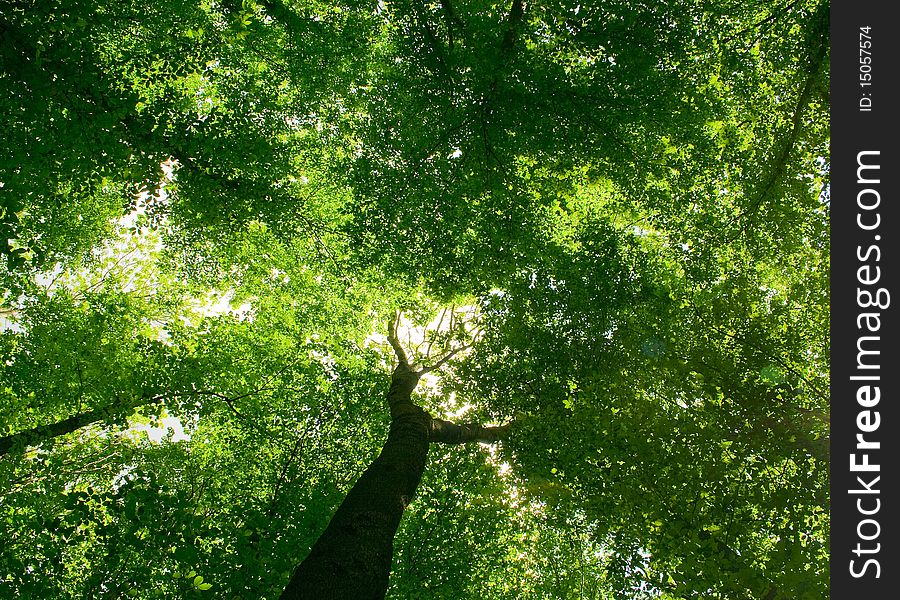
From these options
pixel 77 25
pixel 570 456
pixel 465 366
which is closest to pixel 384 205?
pixel 465 366

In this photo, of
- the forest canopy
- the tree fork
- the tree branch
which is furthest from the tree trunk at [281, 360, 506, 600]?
the forest canopy

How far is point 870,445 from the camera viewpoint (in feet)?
15.9

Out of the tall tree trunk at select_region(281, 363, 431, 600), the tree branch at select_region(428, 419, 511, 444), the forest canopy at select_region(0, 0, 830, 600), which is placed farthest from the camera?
the tree branch at select_region(428, 419, 511, 444)

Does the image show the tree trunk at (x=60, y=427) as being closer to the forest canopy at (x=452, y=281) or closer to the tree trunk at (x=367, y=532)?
the forest canopy at (x=452, y=281)

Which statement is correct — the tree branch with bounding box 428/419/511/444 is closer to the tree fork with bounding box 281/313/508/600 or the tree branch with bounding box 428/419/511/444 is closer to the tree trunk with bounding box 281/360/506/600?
the tree fork with bounding box 281/313/508/600

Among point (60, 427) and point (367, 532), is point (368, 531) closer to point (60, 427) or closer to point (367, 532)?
point (367, 532)

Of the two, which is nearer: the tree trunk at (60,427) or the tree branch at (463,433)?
the tree trunk at (60,427)

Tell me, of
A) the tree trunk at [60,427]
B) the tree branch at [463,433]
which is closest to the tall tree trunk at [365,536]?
the tree branch at [463,433]

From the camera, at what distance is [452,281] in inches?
381

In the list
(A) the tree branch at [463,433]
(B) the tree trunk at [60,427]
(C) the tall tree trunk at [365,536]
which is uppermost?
(A) the tree branch at [463,433]

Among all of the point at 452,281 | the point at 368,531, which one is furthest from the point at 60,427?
the point at 452,281

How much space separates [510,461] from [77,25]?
1050 cm

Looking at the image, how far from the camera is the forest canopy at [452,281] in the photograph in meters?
6.35

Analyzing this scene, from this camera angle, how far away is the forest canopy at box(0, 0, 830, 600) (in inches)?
250
